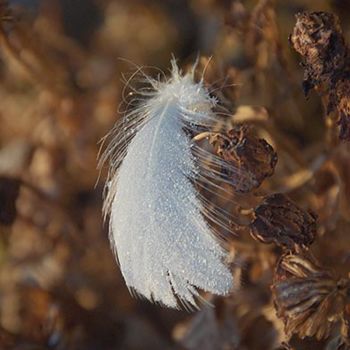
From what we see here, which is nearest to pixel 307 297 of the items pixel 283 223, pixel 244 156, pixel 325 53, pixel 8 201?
pixel 283 223

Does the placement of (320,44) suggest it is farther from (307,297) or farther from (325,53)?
(307,297)

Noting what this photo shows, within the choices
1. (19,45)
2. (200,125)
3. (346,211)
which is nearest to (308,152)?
(346,211)

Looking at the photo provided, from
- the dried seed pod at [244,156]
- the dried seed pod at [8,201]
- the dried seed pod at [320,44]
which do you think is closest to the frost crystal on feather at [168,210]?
the dried seed pod at [244,156]

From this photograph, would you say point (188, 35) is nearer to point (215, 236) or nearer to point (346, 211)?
point (346, 211)

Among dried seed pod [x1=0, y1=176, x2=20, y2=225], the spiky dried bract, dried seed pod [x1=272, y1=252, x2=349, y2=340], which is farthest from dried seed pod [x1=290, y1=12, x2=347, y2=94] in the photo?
dried seed pod [x1=0, y1=176, x2=20, y2=225]

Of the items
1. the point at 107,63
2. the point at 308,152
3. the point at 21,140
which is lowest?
the point at 21,140
